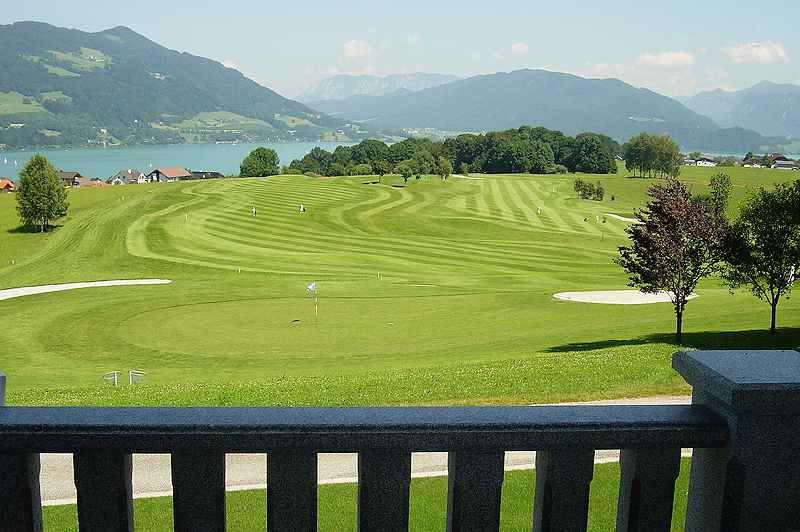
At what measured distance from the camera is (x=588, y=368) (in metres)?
14.6

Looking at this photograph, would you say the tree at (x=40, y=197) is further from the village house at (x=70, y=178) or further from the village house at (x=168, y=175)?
the village house at (x=168, y=175)

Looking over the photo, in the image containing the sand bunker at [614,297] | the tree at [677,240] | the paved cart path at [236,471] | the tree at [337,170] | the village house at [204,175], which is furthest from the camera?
the village house at [204,175]

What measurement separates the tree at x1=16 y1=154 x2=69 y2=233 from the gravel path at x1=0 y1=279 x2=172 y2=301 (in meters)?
33.3

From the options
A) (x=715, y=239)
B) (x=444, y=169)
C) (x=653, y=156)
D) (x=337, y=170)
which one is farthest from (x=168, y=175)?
(x=715, y=239)

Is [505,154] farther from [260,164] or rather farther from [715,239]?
[715,239]

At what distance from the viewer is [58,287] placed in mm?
35781

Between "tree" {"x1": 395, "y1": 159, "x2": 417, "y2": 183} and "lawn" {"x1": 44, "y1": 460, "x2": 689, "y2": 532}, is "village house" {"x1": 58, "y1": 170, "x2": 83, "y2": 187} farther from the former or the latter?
"lawn" {"x1": 44, "y1": 460, "x2": 689, "y2": 532}

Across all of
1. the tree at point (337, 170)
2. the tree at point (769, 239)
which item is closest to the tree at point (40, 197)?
the tree at point (769, 239)

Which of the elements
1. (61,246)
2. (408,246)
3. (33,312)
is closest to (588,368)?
(33,312)

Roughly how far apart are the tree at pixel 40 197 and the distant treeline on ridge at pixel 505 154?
75.0m

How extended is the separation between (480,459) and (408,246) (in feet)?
162

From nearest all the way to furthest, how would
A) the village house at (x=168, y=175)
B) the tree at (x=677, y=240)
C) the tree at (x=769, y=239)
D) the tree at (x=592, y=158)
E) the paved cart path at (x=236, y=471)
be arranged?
the paved cart path at (x=236, y=471)
the tree at (x=769, y=239)
the tree at (x=677, y=240)
the tree at (x=592, y=158)
the village house at (x=168, y=175)

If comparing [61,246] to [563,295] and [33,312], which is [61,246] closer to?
[33,312]

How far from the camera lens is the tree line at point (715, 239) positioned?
→ 747 inches
